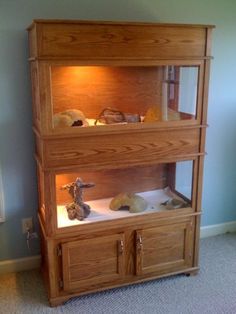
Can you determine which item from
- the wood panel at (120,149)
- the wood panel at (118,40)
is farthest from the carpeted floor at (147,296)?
the wood panel at (118,40)

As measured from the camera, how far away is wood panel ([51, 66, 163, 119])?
80.4 inches

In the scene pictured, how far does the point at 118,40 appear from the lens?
74.3 inches

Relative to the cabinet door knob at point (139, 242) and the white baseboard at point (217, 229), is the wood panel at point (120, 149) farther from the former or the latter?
the white baseboard at point (217, 229)

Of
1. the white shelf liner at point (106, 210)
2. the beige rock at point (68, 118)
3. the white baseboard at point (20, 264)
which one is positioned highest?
the beige rock at point (68, 118)

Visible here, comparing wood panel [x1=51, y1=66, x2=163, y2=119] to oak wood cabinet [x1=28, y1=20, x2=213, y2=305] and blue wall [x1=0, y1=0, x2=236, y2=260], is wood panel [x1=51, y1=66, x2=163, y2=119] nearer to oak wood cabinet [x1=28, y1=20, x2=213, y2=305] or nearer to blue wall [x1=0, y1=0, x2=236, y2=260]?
oak wood cabinet [x1=28, y1=20, x2=213, y2=305]

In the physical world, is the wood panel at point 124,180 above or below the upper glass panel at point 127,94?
below

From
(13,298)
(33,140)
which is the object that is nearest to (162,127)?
(33,140)

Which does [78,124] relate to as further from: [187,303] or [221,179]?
[221,179]

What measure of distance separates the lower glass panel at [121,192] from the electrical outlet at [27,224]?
0.33 meters

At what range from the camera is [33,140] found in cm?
230

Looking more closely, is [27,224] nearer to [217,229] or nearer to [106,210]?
[106,210]

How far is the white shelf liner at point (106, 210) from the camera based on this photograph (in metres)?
2.12

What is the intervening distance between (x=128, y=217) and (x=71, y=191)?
1.29ft

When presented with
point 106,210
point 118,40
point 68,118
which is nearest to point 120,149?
point 68,118
